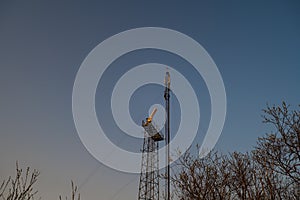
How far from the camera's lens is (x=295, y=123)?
34.1 feet

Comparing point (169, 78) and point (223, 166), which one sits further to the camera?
point (169, 78)

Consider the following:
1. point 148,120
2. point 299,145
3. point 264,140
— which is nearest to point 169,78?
point 264,140

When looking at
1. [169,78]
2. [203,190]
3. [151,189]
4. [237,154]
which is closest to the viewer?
[203,190]

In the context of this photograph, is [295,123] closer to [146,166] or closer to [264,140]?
[264,140]

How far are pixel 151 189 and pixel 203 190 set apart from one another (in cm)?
1587

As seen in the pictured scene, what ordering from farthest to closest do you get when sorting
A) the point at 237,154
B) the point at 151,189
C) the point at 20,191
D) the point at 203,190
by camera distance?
the point at 151,189, the point at 237,154, the point at 203,190, the point at 20,191

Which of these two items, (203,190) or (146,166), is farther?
(146,166)

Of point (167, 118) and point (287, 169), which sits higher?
point (167, 118)

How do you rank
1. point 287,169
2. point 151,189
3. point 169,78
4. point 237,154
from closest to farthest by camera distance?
point 287,169, point 237,154, point 169,78, point 151,189

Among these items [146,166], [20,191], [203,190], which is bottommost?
[20,191]

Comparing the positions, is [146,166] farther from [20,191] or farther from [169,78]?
[20,191]

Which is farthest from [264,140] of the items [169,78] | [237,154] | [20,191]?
[20,191]

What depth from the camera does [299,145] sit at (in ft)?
32.2

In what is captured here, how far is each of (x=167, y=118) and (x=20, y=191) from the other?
366 inches
